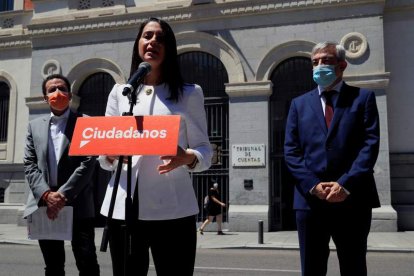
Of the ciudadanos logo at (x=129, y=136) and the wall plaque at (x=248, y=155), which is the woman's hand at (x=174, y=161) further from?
the wall plaque at (x=248, y=155)

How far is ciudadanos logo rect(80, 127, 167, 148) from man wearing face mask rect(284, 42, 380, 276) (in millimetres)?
1550

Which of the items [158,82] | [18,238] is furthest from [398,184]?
[158,82]

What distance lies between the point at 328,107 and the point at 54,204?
250 centimetres

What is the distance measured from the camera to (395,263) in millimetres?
9867

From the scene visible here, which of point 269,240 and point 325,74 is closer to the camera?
point 325,74

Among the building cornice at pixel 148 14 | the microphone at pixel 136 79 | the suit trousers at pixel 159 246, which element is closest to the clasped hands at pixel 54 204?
the suit trousers at pixel 159 246

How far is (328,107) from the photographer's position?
159 inches

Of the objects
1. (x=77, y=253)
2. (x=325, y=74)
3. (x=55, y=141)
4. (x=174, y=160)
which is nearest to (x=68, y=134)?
(x=55, y=141)

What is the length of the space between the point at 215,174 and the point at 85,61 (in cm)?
721

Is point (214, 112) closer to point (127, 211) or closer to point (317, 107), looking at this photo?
point (317, 107)

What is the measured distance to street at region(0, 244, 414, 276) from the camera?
8.53m

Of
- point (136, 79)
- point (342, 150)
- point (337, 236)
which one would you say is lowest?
point (337, 236)

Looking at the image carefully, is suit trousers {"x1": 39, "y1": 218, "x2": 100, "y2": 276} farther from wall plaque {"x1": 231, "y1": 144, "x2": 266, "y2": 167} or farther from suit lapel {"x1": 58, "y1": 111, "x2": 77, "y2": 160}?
wall plaque {"x1": 231, "y1": 144, "x2": 266, "y2": 167}

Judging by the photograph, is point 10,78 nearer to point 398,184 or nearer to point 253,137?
point 253,137
